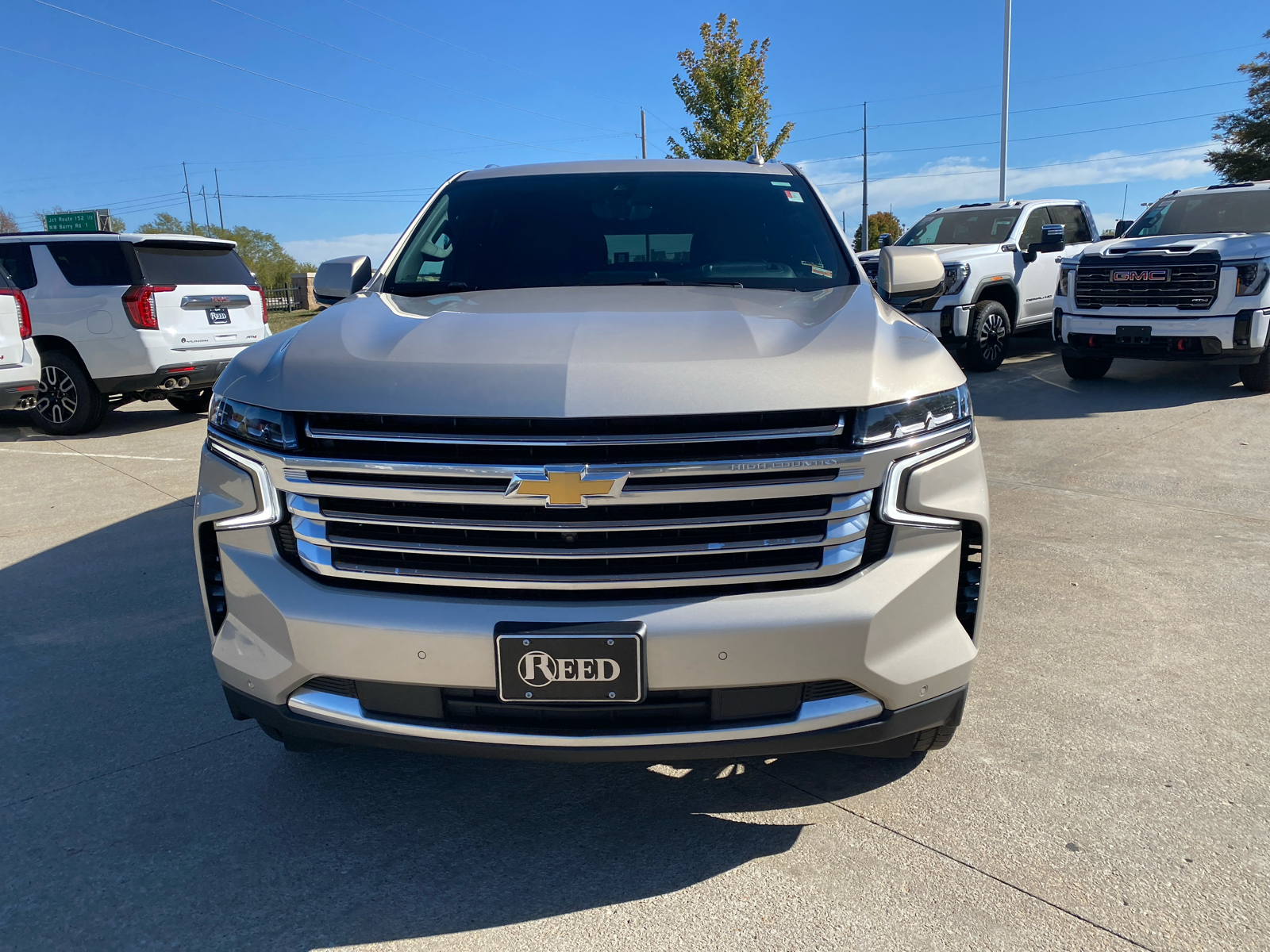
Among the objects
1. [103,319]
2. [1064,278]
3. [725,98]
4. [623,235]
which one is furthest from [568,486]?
[725,98]

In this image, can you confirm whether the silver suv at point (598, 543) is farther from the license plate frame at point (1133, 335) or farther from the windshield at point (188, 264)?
the license plate frame at point (1133, 335)

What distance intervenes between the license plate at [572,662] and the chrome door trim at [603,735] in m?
0.10

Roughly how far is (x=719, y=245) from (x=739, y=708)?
1909 millimetres

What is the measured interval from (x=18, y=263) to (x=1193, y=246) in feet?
36.8

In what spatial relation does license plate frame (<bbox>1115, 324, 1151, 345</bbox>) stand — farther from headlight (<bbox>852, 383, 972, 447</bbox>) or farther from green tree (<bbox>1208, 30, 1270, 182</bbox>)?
green tree (<bbox>1208, 30, 1270, 182</bbox>)

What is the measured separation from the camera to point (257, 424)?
2279 mm

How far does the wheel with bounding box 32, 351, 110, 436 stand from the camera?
9.01 metres

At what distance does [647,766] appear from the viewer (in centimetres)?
288

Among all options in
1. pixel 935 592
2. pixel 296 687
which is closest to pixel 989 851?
pixel 935 592

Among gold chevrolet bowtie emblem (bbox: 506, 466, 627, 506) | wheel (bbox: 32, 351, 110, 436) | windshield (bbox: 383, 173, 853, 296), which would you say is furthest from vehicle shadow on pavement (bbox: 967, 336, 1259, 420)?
wheel (bbox: 32, 351, 110, 436)

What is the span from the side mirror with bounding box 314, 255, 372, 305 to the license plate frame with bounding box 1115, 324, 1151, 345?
26.4 ft

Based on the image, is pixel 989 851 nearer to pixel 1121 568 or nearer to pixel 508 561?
pixel 508 561

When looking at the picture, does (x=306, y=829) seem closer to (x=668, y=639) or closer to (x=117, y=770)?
(x=117, y=770)

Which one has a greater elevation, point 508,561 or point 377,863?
point 508,561
